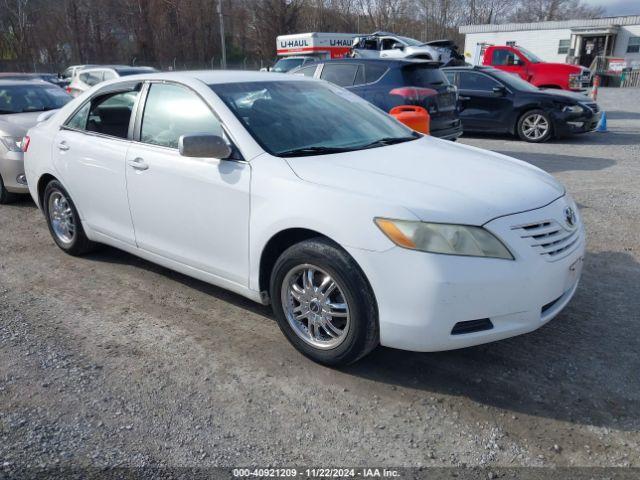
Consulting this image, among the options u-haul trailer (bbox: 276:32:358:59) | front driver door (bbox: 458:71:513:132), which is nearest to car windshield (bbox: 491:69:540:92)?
front driver door (bbox: 458:71:513:132)

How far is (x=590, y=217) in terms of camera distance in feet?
19.9

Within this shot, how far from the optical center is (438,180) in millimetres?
3109

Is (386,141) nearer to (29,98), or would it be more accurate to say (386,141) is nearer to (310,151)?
(310,151)

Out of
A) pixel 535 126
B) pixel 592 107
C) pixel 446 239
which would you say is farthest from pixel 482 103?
pixel 446 239

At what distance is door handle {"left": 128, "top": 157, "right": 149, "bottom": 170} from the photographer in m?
3.98

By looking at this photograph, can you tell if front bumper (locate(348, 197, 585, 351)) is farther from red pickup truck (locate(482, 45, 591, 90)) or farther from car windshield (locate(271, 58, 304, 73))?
car windshield (locate(271, 58, 304, 73))

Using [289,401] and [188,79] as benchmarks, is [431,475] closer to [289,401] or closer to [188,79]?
[289,401]

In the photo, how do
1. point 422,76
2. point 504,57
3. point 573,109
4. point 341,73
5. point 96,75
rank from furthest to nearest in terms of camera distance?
point 504,57 < point 96,75 < point 573,109 < point 341,73 < point 422,76

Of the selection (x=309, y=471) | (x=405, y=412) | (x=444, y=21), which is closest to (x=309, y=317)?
(x=405, y=412)

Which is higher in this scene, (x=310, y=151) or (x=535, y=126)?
(x=310, y=151)

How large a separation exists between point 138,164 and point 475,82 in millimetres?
9688

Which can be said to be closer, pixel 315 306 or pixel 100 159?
pixel 315 306

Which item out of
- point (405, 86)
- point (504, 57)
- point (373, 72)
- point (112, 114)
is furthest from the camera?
point (504, 57)

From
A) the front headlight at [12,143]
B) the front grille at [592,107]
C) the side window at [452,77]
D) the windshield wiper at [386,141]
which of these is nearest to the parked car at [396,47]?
the side window at [452,77]
